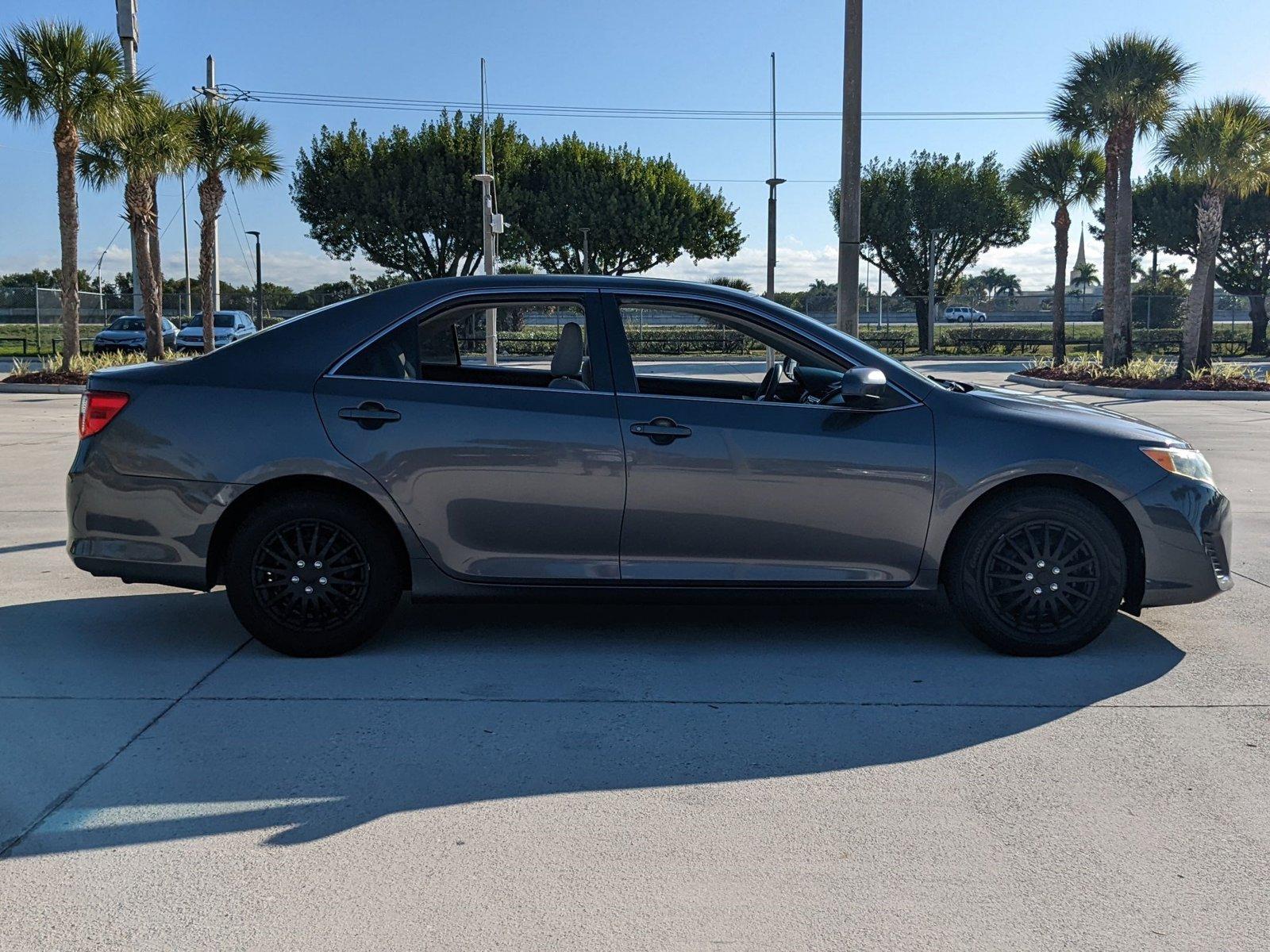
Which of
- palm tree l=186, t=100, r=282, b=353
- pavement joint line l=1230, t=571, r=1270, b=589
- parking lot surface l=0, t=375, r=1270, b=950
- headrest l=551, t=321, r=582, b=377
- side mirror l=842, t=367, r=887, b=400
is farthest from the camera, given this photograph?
palm tree l=186, t=100, r=282, b=353

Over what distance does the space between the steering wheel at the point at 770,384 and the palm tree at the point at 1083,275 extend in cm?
11891

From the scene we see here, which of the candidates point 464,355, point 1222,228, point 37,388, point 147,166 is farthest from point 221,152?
point 1222,228

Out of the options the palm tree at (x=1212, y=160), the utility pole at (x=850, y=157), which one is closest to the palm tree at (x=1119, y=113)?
the palm tree at (x=1212, y=160)

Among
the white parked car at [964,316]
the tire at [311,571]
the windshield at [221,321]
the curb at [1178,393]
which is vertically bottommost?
the tire at [311,571]

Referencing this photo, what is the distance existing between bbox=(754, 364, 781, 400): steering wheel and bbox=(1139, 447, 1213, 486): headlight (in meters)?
1.63

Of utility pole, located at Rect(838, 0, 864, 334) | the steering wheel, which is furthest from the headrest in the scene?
utility pole, located at Rect(838, 0, 864, 334)

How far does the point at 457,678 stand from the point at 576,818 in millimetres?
1498

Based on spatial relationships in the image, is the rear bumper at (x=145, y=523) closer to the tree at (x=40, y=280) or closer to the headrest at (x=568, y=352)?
the headrest at (x=568, y=352)

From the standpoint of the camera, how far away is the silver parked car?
3766cm

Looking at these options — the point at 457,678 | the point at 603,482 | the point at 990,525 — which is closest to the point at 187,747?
the point at 457,678

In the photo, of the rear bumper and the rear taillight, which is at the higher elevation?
the rear taillight

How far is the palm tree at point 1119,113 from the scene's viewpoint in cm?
2709

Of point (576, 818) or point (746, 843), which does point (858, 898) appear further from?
point (576, 818)

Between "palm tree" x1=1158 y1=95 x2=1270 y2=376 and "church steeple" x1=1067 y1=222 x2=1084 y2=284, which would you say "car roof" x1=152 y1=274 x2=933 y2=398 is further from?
"church steeple" x1=1067 y1=222 x2=1084 y2=284
